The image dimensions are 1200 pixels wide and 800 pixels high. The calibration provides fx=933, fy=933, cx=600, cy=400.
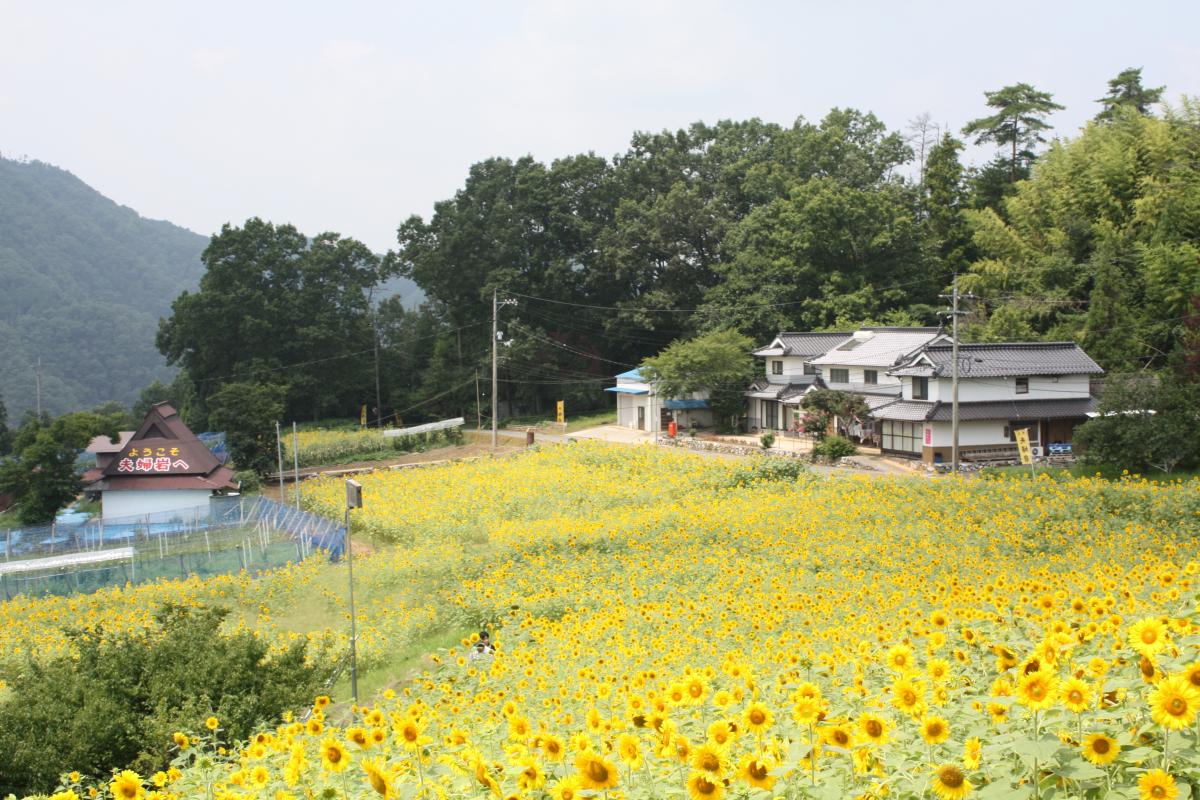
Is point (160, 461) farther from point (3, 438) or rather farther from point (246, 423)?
point (3, 438)

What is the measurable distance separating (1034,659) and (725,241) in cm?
3976

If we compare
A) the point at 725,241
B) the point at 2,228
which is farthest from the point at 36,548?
the point at 2,228

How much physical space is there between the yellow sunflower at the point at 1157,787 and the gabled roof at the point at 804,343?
109 ft

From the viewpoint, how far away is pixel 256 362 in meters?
40.7

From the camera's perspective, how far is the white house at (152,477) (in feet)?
87.4

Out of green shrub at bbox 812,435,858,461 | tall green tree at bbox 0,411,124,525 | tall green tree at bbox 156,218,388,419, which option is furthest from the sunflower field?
tall green tree at bbox 156,218,388,419

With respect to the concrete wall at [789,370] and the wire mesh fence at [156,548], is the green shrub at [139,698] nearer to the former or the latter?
the wire mesh fence at [156,548]

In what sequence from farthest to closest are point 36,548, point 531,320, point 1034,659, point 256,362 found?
point 531,320 → point 256,362 → point 36,548 → point 1034,659

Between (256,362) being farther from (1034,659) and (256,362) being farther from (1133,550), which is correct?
(1034,659)

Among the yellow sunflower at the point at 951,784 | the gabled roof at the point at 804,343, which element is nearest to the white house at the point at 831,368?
the gabled roof at the point at 804,343

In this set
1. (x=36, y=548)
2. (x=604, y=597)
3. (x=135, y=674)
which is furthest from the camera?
(x=36, y=548)

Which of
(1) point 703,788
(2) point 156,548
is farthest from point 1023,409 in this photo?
(1) point 703,788

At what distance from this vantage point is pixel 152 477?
26.7 metres

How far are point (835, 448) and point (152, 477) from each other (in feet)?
64.8
